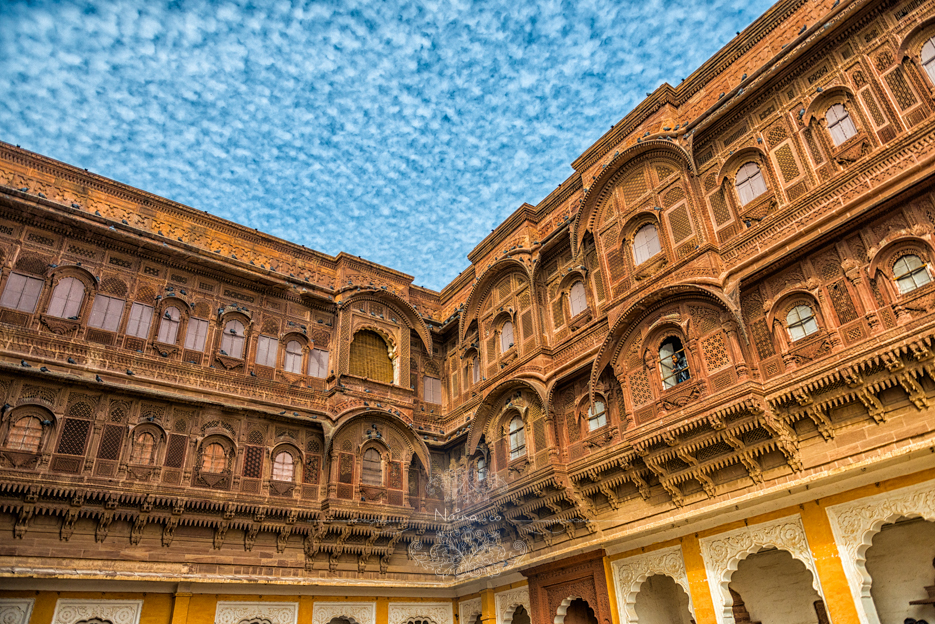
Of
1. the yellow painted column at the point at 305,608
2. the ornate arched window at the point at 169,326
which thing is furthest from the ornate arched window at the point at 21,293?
the yellow painted column at the point at 305,608

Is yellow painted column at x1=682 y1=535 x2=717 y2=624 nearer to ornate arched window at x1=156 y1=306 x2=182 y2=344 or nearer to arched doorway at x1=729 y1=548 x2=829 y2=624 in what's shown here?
arched doorway at x1=729 y1=548 x2=829 y2=624

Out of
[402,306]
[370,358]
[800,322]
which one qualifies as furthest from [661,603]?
[402,306]

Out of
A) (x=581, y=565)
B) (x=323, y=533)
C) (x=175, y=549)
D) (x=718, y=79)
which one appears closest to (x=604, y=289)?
(x=718, y=79)

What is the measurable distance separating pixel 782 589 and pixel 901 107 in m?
8.57

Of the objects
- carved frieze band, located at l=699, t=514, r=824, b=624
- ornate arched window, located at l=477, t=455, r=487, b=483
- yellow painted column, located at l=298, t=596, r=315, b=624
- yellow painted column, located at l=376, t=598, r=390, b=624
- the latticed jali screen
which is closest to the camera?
carved frieze band, located at l=699, t=514, r=824, b=624

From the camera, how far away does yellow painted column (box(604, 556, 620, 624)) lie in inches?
473

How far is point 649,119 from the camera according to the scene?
14008mm

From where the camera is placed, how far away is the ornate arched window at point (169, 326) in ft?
49.4

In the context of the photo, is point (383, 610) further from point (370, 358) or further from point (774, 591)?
point (774, 591)

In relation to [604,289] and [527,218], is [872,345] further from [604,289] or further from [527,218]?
[527,218]

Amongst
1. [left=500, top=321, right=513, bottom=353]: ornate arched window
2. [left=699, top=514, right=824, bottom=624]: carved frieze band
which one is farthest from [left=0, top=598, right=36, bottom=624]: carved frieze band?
[left=699, top=514, right=824, bottom=624]: carved frieze band

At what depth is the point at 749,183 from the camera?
12008 millimetres

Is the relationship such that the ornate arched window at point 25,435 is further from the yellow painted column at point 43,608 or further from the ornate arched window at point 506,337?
the ornate arched window at point 506,337

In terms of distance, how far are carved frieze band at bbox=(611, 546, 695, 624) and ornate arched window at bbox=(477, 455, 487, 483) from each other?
4.85m
